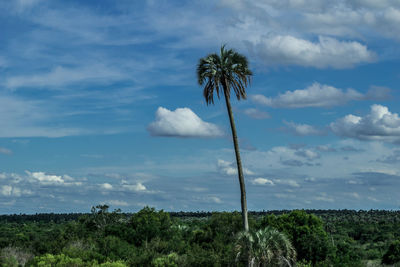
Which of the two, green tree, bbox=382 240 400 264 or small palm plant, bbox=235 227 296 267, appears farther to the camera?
green tree, bbox=382 240 400 264

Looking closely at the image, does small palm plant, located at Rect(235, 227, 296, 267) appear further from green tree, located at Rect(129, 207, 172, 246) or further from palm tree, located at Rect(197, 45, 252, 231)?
green tree, located at Rect(129, 207, 172, 246)

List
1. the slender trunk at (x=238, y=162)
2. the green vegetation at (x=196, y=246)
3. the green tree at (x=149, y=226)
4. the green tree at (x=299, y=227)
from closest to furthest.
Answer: the green vegetation at (x=196, y=246), the slender trunk at (x=238, y=162), the green tree at (x=299, y=227), the green tree at (x=149, y=226)

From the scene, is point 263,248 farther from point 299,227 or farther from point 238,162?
point 299,227

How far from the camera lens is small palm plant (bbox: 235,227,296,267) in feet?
106

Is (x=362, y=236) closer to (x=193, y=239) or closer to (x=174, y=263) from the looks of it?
(x=193, y=239)

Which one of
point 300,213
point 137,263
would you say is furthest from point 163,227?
point 137,263

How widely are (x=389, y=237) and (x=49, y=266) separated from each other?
258 ft

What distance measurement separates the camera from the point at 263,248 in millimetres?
32250

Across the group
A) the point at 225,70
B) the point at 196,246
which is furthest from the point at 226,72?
the point at 196,246

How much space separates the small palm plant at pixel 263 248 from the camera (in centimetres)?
3222

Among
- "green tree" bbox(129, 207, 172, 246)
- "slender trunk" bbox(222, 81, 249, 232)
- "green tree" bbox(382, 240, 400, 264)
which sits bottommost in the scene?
"green tree" bbox(382, 240, 400, 264)

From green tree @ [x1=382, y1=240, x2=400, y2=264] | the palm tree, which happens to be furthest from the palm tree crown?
green tree @ [x1=382, y1=240, x2=400, y2=264]

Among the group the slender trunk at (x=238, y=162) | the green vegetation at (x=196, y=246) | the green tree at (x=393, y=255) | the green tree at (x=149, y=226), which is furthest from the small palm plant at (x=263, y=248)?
the green tree at (x=149, y=226)

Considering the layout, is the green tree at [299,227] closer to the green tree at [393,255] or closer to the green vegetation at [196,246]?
the green vegetation at [196,246]
